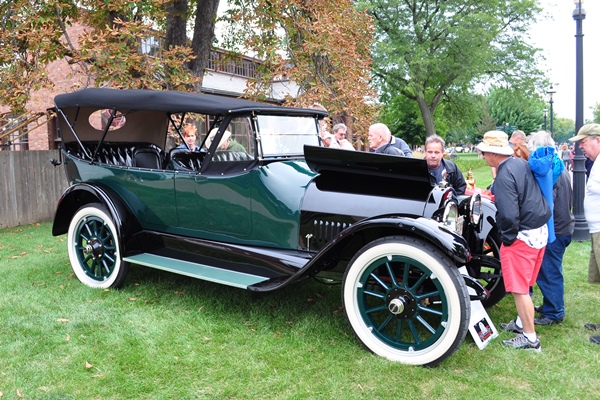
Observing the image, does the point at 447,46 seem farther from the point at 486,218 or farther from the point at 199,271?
the point at 199,271

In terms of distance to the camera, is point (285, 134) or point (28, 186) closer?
point (285, 134)

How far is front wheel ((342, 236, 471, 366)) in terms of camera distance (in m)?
3.10

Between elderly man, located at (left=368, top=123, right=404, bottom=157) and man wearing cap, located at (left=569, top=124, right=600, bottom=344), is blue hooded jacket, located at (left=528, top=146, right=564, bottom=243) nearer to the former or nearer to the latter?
man wearing cap, located at (left=569, top=124, right=600, bottom=344)

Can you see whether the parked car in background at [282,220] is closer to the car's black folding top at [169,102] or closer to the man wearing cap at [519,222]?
the car's black folding top at [169,102]

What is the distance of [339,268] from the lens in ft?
13.1

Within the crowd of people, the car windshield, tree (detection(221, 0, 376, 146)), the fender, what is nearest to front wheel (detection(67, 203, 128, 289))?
the car windshield

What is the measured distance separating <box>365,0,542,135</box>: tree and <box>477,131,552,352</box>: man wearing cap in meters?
20.9

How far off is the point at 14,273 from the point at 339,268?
13.3 feet

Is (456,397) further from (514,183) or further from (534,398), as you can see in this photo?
(514,183)

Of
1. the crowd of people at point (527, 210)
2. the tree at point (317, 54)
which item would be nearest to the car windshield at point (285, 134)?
the crowd of people at point (527, 210)

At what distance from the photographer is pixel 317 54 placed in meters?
8.85

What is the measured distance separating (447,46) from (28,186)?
68.0ft

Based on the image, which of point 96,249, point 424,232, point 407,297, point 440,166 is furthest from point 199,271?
point 440,166

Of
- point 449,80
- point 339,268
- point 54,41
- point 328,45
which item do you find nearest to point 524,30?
point 449,80
